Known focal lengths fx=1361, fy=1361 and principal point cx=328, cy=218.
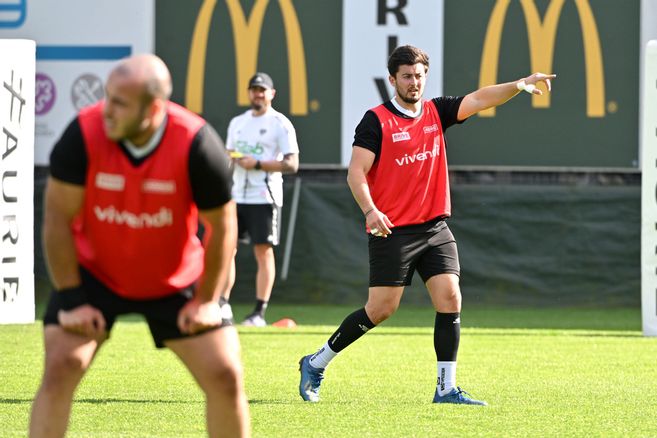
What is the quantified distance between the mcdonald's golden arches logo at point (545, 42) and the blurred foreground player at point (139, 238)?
411 inches

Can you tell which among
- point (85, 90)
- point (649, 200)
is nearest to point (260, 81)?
point (649, 200)

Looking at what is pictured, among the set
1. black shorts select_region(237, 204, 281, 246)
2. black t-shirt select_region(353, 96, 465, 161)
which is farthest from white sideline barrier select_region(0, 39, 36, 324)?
black t-shirt select_region(353, 96, 465, 161)

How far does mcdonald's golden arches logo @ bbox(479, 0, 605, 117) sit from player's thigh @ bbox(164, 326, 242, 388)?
1053 cm

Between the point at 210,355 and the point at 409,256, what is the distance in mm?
2965

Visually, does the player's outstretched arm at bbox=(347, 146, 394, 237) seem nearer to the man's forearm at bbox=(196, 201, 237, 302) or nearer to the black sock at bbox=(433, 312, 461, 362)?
the black sock at bbox=(433, 312, 461, 362)

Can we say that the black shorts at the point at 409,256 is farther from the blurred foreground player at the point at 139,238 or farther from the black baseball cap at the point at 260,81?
the black baseball cap at the point at 260,81

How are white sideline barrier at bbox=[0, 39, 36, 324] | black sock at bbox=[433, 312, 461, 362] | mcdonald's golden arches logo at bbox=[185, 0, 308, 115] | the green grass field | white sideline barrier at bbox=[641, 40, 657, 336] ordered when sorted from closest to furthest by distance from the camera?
the green grass field
black sock at bbox=[433, 312, 461, 362]
white sideline barrier at bbox=[641, 40, 657, 336]
white sideline barrier at bbox=[0, 39, 36, 324]
mcdonald's golden arches logo at bbox=[185, 0, 308, 115]

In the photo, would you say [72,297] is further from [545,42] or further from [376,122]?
[545,42]

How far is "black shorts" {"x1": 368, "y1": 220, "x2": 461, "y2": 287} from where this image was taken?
285 inches

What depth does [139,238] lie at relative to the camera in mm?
4363

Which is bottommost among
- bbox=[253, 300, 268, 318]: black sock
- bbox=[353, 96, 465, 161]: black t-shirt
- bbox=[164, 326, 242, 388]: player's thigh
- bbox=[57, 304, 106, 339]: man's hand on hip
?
bbox=[253, 300, 268, 318]: black sock

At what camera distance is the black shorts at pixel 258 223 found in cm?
1184

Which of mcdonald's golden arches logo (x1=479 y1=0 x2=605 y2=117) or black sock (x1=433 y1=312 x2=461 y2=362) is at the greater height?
mcdonald's golden arches logo (x1=479 y1=0 x2=605 y2=117)

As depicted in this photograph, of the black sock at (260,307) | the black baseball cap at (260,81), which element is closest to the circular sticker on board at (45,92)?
the black baseball cap at (260,81)
